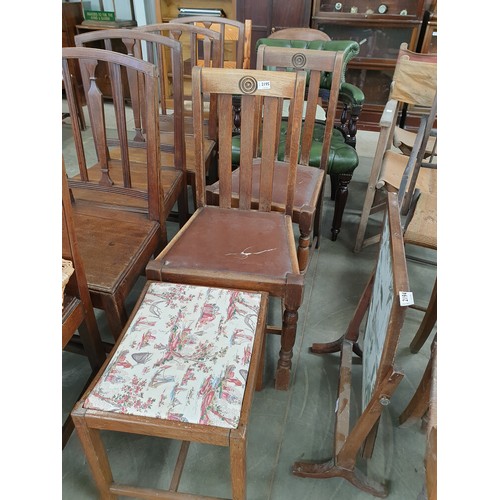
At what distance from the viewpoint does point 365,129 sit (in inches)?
149

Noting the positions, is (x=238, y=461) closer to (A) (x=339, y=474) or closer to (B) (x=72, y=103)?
(A) (x=339, y=474)

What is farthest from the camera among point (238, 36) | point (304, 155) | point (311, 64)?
point (238, 36)

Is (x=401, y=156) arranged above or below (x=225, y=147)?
below

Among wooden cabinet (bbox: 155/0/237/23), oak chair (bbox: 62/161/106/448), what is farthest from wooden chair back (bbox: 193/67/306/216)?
wooden cabinet (bbox: 155/0/237/23)

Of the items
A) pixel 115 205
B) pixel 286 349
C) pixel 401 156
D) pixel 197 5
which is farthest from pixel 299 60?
pixel 197 5

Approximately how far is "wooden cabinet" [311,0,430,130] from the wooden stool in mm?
3126

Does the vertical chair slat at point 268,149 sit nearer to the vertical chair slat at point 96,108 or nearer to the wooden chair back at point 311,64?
the wooden chair back at point 311,64

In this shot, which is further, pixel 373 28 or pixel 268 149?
pixel 373 28

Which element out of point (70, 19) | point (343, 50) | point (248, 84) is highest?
point (70, 19)

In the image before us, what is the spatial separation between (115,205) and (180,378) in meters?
0.83

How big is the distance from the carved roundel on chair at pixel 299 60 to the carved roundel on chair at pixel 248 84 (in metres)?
0.51

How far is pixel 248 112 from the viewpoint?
51.6 inches

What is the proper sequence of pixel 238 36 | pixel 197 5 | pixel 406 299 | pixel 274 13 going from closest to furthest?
pixel 406 299
pixel 238 36
pixel 274 13
pixel 197 5

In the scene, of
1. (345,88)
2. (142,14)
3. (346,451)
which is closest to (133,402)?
(346,451)
